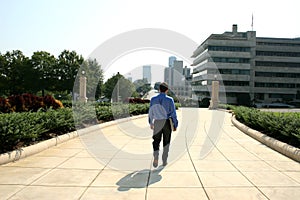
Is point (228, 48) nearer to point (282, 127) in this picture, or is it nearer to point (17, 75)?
point (17, 75)

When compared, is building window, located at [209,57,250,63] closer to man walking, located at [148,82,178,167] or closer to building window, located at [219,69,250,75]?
building window, located at [219,69,250,75]

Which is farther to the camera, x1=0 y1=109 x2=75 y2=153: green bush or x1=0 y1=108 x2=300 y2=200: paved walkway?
x1=0 y1=109 x2=75 y2=153: green bush

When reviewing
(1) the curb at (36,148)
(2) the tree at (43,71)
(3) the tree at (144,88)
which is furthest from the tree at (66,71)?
(1) the curb at (36,148)

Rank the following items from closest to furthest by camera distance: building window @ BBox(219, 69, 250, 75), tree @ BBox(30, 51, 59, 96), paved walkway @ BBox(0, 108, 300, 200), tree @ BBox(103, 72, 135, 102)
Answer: paved walkway @ BBox(0, 108, 300, 200) → tree @ BBox(30, 51, 59, 96) → tree @ BBox(103, 72, 135, 102) → building window @ BBox(219, 69, 250, 75)

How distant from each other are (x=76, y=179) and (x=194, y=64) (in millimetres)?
85143

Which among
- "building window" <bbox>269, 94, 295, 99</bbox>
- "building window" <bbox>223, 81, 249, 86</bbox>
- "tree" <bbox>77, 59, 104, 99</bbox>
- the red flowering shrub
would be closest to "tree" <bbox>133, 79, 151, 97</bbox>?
"tree" <bbox>77, 59, 104, 99</bbox>

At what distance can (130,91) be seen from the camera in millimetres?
57656

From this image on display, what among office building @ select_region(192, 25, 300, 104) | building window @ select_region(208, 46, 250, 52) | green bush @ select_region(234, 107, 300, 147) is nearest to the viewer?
green bush @ select_region(234, 107, 300, 147)

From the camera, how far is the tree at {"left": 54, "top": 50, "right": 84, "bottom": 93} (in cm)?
5512

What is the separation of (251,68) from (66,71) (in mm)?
47159

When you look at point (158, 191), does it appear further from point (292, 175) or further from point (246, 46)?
point (246, 46)

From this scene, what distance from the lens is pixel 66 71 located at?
56406mm

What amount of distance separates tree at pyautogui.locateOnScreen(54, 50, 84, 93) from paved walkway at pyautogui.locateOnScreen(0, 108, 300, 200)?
48713 millimetres

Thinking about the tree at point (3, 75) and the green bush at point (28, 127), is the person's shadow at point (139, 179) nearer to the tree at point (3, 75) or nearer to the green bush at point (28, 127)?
the green bush at point (28, 127)
